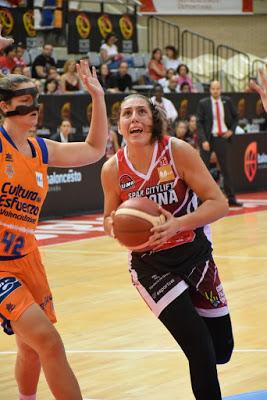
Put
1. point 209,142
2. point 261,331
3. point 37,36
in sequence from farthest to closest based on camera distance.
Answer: point 37,36 < point 209,142 < point 261,331

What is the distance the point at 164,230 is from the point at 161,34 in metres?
23.3

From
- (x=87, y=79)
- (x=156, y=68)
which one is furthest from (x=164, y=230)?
(x=156, y=68)

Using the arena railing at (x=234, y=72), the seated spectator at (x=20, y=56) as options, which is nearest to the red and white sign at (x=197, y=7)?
the arena railing at (x=234, y=72)

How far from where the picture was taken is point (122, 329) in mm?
8086

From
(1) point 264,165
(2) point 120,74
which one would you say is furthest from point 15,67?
(1) point 264,165

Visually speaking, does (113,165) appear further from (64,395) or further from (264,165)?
(264,165)

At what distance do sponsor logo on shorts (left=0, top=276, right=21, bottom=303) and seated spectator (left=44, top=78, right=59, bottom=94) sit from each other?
13.0 metres

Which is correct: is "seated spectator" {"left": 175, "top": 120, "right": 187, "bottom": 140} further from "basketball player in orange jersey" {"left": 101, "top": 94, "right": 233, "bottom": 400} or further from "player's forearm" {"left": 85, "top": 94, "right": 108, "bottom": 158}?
"basketball player in orange jersey" {"left": 101, "top": 94, "right": 233, "bottom": 400}

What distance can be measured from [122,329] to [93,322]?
43 cm

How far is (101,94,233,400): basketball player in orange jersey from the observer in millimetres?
5090

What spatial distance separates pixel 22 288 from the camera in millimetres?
5148

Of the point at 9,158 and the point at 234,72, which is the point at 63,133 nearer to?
the point at 9,158

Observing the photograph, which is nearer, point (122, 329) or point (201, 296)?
point (201, 296)

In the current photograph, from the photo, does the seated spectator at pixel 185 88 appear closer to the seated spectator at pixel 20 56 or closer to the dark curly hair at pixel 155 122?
the seated spectator at pixel 20 56
